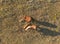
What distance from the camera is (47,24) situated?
4.80 meters

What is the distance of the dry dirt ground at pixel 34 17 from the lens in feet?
14.6

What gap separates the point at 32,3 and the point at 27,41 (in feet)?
3.86

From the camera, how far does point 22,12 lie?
5.01m

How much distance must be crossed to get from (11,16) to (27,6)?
1.59 ft

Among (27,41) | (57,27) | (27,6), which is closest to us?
(27,41)

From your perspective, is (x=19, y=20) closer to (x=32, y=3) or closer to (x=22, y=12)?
(x=22, y=12)

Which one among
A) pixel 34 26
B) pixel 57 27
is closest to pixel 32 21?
pixel 34 26

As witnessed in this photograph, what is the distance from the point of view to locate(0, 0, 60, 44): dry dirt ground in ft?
14.6

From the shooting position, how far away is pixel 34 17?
491 centimetres

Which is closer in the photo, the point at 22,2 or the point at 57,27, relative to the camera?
the point at 57,27

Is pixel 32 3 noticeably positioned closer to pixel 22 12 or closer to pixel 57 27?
pixel 22 12

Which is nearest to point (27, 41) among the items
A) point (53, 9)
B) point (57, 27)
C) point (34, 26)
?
point (34, 26)

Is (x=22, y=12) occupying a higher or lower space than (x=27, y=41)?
higher

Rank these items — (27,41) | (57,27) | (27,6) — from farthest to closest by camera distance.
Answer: (27,6), (57,27), (27,41)
